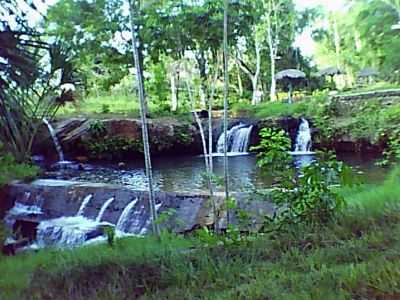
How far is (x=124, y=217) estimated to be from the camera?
7.47 metres

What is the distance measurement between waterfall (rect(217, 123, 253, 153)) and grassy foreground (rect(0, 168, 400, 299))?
37.9ft

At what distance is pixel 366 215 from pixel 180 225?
3.83 meters

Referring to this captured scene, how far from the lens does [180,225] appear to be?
6.61 metres


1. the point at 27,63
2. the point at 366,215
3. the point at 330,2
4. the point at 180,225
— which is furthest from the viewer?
the point at 330,2

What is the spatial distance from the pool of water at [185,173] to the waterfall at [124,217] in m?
0.71

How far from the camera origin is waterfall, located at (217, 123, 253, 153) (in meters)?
14.8

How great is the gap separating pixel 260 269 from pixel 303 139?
1254 centimetres

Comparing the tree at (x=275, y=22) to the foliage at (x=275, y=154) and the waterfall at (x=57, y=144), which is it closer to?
the waterfall at (x=57, y=144)

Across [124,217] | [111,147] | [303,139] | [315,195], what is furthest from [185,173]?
[315,195]

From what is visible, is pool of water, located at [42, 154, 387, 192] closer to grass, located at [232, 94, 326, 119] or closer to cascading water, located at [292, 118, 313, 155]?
cascading water, located at [292, 118, 313, 155]

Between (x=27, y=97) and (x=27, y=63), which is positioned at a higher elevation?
(x=27, y=63)

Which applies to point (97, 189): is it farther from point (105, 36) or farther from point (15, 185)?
point (105, 36)

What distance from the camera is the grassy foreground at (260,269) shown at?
6.72 ft

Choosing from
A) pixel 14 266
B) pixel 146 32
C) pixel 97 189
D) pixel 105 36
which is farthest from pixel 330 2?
pixel 14 266
